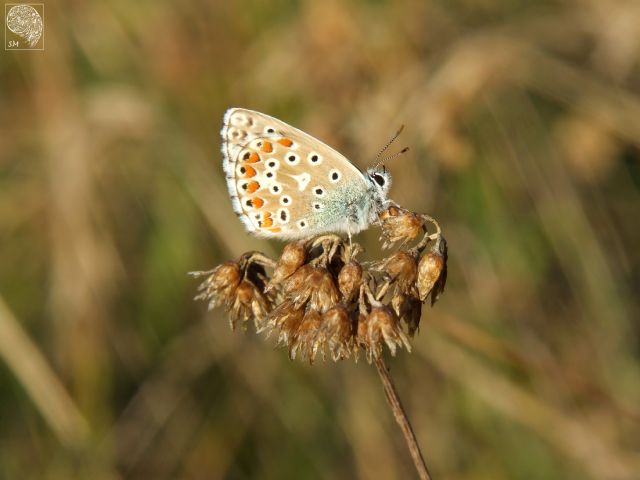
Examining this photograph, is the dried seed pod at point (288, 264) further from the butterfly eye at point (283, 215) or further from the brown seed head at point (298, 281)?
the butterfly eye at point (283, 215)

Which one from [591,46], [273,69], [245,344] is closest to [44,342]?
[245,344]

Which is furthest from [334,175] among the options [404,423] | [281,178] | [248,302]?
[404,423]

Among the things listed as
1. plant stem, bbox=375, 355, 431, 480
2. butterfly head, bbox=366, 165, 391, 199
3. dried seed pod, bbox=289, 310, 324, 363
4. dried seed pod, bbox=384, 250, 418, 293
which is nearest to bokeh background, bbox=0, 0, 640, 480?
butterfly head, bbox=366, 165, 391, 199

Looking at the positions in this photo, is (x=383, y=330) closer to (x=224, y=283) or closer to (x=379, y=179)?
(x=224, y=283)

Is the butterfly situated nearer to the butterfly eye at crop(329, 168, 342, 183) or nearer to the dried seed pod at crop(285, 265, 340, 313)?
the butterfly eye at crop(329, 168, 342, 183)

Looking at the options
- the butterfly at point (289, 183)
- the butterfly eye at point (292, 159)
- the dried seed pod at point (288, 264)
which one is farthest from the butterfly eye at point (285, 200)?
the dried seed pod at point (288, 264)

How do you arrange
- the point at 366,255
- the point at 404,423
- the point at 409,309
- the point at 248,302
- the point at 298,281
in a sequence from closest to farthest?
1. the point at 404,423
2. the point at 409,309
3. the point at 298,281
4. the point at 248,302
5. the point at 366,255

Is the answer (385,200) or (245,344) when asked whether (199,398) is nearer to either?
(245,344)
